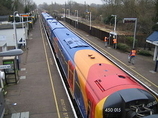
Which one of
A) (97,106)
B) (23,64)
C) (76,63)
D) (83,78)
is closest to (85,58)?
(76,63)

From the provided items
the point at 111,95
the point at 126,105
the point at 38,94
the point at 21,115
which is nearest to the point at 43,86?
the point at 38,94

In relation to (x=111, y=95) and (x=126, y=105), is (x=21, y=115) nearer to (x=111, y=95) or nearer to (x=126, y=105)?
(x=111, y=95)

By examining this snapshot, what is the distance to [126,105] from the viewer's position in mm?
5328

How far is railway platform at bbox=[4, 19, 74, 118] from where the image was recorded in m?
9.90

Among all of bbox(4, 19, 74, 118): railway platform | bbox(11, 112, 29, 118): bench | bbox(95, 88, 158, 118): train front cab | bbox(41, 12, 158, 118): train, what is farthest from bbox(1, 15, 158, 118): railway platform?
bbox(95, 88, 158, 118): train front cab

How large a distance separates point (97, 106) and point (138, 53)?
56.1 feet

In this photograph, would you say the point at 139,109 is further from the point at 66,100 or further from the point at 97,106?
the point at 66,100

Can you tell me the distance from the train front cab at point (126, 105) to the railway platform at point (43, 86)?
4373 mm

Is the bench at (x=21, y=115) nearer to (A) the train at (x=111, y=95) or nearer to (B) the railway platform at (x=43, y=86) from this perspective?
(B) the railway platform at (x=43, y=86)

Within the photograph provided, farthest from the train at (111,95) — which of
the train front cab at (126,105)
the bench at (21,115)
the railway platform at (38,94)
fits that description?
the bench at (21,115)

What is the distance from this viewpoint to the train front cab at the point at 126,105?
532 cm

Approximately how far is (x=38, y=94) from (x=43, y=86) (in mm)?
1256

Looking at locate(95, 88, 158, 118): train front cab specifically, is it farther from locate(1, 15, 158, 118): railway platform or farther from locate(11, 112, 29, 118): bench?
locate(11, 112, 29, 118): bench

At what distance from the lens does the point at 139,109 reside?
5.35m
